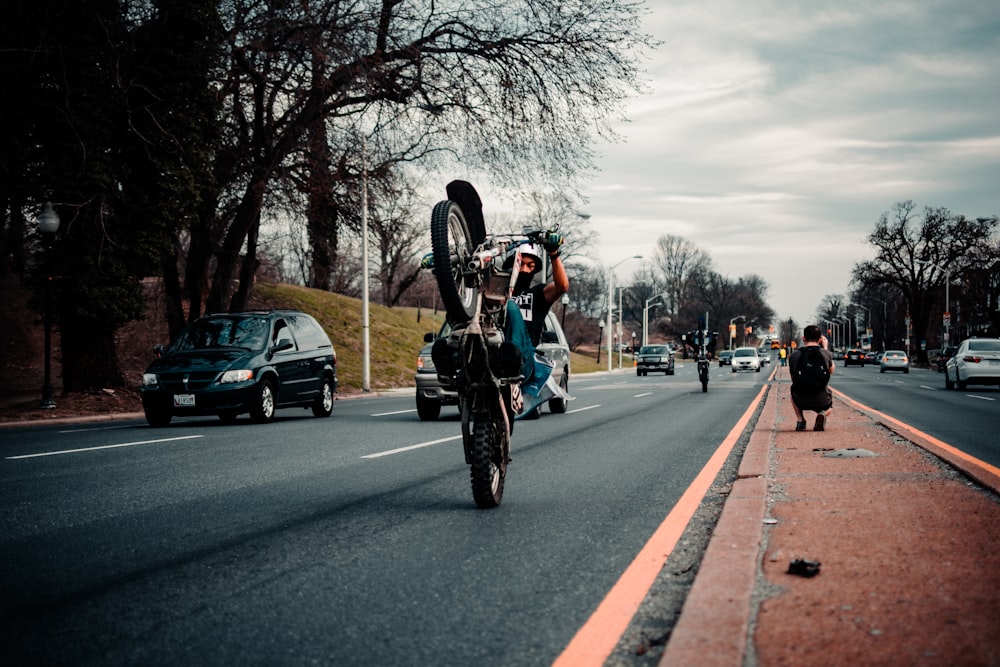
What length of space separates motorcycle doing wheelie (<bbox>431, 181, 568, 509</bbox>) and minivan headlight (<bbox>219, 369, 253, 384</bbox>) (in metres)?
8.64

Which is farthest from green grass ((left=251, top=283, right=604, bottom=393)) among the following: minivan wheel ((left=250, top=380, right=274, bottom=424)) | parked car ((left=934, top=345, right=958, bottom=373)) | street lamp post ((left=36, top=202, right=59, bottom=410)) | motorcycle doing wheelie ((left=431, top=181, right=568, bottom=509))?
motorcycle doing wheelie ((left=431, top=181, right=568, bottom=509))

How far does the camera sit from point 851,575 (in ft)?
13.4

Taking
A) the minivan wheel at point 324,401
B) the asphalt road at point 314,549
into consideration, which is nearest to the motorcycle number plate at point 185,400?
the minivan wheel at point 324,401

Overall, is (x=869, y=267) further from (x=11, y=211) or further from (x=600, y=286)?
(x=11, y=211)

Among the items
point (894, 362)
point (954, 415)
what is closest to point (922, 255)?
point (894, 362)

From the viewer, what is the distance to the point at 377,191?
2597 centimetres

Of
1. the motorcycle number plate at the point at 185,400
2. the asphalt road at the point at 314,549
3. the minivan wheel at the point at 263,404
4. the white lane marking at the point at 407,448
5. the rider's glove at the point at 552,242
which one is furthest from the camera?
the minivan wheel at the point at 263,404

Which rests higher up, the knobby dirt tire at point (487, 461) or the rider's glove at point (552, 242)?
the rider's glove at point (552, 242)

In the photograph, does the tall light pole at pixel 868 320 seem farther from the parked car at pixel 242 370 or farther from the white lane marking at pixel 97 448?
the white lane marking at pixel 97 448

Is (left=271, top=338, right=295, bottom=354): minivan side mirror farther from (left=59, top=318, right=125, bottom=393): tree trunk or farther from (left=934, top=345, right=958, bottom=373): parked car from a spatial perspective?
(left=934, top=345, right=958, bottom=373): parked car

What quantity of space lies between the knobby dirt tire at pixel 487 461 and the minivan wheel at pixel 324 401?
36.3 ft

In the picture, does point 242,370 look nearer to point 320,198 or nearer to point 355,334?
point 320,198

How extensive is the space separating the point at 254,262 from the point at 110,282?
19.3ft

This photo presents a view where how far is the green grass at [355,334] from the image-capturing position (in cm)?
3475
